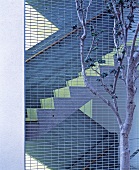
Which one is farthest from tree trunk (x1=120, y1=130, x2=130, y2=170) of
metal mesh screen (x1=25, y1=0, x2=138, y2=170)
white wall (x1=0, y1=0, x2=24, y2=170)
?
white wall (x1=0, y1=0, x2=24, y2=170)

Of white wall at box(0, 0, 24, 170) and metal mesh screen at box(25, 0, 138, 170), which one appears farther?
metal mesh screen at box(25, 0, 138, 170)

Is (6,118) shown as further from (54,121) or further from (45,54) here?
(45,54)

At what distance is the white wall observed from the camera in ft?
10.7

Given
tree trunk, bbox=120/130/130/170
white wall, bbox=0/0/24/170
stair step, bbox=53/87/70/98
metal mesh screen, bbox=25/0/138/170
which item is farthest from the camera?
stair step, bbox=53/87/70/98

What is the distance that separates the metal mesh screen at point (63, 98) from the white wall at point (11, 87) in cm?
15

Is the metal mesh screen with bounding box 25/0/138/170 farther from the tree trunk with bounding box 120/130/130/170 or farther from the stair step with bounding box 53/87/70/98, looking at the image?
the tree trunk with bounding box 120/130/130/170

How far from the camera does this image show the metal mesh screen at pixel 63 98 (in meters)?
3.50

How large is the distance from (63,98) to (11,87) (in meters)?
0.54

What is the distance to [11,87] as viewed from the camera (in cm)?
330

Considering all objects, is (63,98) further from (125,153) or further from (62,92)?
(125,153)

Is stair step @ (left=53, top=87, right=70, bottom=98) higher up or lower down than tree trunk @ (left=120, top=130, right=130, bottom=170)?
higher up

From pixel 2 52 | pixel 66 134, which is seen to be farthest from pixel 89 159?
pixel 2 52

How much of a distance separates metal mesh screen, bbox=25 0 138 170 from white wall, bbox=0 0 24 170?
152 mm

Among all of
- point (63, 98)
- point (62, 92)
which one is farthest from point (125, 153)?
point (62, 92)
